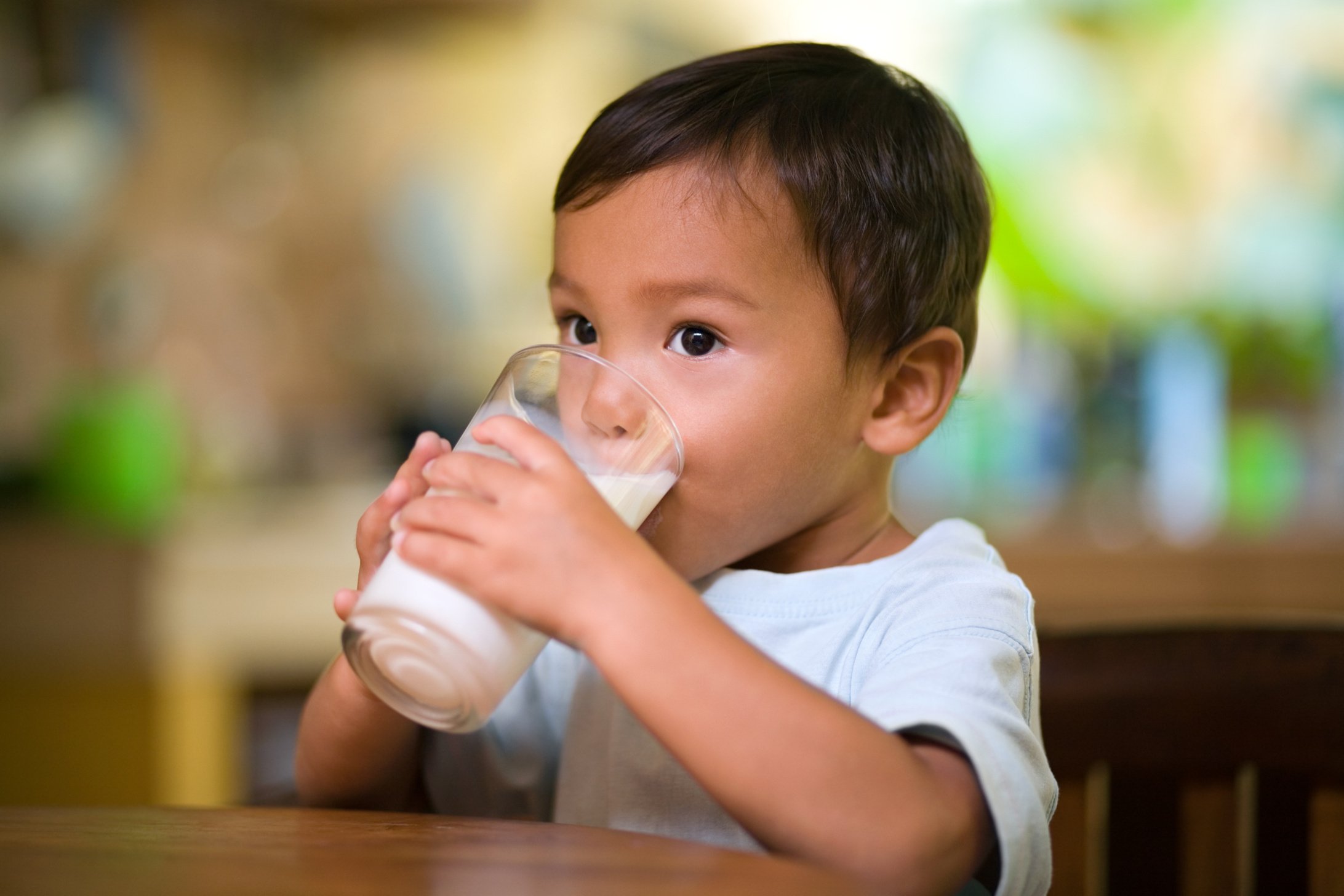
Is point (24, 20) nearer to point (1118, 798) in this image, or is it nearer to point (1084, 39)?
point (1084, 39)

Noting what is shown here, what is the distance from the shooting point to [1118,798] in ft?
2.89

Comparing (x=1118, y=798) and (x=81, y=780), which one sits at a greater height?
(x=1118, y=798)

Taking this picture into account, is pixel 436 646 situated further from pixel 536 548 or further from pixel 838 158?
pixel 838 158

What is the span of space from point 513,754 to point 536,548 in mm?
386

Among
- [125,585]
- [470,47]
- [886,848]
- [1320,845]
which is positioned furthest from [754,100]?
[470,47]

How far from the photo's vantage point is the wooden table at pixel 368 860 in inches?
18.7

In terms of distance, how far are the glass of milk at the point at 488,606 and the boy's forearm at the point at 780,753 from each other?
6cm

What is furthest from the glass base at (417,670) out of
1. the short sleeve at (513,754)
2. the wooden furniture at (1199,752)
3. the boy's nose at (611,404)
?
the wooden furniture at (1199,752)

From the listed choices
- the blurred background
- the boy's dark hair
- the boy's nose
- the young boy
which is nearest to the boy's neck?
the young boy

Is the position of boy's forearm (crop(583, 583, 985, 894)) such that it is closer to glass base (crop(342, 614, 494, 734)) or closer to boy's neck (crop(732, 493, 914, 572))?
glass base (crop(342, 614, 494, 734))

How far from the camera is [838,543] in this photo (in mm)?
864

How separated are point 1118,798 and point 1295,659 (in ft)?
0.50

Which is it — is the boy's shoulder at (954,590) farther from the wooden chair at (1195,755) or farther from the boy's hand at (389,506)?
the boy's hand at (389,506)

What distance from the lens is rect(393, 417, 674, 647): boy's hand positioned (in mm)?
579
